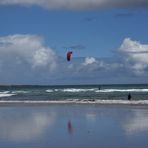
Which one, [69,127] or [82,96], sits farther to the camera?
[82,96]

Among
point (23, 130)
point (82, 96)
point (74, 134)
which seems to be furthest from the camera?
point (82, 96)

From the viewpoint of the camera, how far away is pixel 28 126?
2247 centimetres

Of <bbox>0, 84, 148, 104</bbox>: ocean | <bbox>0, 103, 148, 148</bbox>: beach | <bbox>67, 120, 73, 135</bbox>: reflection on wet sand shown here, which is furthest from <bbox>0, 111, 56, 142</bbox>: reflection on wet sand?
<bbox>0, 84, 148, 104</bbox>: ocean

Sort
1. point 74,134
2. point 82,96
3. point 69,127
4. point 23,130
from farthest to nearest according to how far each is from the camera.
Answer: point 82,96 → point 69,127 → point 23,130 → point 74,134

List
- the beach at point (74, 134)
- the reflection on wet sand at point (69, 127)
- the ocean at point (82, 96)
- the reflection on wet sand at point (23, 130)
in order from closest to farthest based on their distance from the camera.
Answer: the beach at point (74, 134) < the reflection on wet sand at point (23, 130) < the reflection on wet sand at point (69, 127) < the ocean at point (82, 96)

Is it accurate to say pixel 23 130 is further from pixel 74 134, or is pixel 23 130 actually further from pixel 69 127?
pixel 74 134

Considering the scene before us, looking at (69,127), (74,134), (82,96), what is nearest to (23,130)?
(69,127)

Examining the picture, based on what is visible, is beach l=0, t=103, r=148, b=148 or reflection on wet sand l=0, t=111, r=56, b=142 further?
reflection on wet sand l=0, t=111, r=56, b=142

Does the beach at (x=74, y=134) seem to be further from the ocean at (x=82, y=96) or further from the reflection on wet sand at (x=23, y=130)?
the ocean at (x=82, y=96)

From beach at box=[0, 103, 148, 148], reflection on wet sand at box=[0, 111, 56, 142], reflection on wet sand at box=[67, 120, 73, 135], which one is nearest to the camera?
beach at box=[0, 103, 148, 148]

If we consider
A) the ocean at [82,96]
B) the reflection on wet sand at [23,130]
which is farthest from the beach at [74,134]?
the ocean at [82,96]

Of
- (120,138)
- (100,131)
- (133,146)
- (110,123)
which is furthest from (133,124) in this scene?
(133,146)

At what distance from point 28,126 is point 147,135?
6878mm

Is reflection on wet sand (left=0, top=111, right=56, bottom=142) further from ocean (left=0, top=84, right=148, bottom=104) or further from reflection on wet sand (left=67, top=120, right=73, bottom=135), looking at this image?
ocean (left=0, top=84, right=148, bottom=104)
